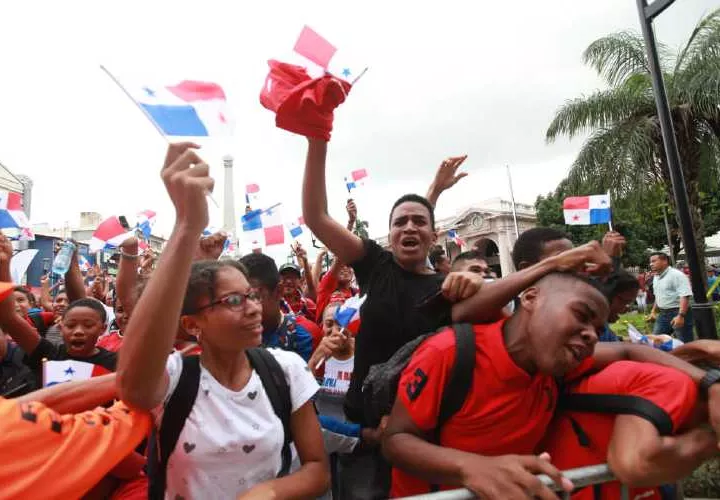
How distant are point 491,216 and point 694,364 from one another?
171 feet

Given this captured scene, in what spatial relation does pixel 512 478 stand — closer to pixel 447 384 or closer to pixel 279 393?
pixel 447 384

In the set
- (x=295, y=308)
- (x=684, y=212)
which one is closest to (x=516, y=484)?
(x=684, y=212)

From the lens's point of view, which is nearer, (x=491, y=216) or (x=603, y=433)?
(x=603, y=433)

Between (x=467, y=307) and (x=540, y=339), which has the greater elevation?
(x=467, y=307)

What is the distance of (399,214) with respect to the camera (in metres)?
2.64

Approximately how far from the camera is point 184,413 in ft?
5.31

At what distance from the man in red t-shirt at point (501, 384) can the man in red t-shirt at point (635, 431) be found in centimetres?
11

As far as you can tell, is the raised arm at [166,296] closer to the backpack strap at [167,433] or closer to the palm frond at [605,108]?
the backpack strap at [167,433]

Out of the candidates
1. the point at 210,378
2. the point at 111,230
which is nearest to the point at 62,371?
the point at 210,378

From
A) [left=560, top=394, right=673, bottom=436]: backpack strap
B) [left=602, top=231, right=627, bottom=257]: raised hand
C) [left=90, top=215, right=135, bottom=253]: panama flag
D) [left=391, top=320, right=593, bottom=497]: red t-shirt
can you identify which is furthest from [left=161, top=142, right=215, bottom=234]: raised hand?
[left=90, top=215, right=135, bottom=253]: panama flag

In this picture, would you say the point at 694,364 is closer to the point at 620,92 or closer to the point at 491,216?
the point at 620,92

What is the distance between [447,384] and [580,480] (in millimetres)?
477

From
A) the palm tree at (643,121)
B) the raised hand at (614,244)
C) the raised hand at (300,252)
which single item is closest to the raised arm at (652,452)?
the raised hand at (614,244)

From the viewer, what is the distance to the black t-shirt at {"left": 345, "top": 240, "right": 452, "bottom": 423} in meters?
2.24
